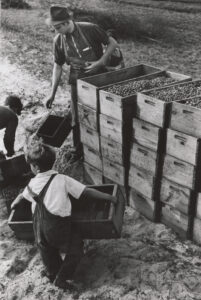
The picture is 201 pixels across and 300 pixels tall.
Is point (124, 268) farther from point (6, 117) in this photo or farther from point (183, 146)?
point (6, 117)

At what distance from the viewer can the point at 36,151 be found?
4.24 meters

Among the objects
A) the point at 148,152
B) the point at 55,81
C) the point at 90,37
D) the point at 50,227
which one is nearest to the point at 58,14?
the point at 90,37

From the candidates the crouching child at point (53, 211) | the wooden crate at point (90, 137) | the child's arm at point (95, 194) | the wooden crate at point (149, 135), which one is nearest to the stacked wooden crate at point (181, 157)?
the wooden crate at point (149, 135)

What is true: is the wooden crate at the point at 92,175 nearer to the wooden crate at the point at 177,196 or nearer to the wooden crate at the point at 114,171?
the wooden crate at the point at 114,171

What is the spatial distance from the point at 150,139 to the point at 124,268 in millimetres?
1471

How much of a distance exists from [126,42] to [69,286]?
9.61 meters

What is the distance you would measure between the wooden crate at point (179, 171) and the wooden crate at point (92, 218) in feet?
2.01

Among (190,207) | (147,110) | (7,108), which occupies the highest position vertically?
(147,110)

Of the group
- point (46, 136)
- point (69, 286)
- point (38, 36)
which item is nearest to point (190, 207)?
point (69, 286)

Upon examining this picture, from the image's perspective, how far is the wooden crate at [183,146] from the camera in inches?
174

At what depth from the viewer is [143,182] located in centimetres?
524

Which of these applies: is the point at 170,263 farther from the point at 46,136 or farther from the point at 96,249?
the point at 46,136

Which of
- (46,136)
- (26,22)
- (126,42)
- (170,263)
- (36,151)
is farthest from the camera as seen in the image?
(26,22)

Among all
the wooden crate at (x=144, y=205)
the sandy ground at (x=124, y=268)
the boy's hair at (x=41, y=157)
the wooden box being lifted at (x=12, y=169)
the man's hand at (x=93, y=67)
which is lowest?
the sandy ground at (x=124, y=268)
